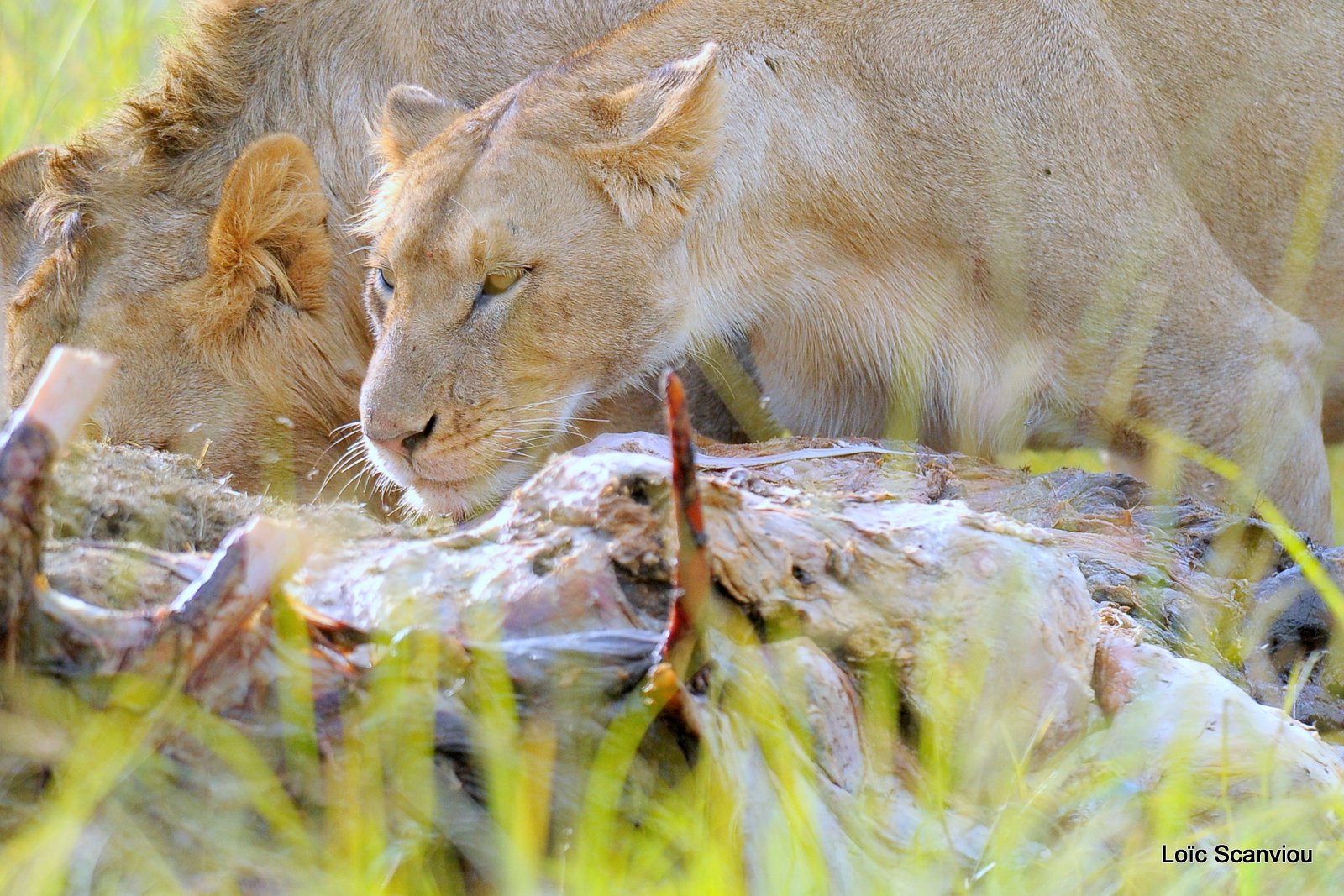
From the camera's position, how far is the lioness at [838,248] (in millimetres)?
3020

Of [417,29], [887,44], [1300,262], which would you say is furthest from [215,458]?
[1300,262]

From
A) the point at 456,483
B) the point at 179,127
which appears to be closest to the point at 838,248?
the point at 456,483

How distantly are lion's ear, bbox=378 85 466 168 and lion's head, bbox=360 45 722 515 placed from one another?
0.77ft

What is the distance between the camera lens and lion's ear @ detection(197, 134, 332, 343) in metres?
3.62

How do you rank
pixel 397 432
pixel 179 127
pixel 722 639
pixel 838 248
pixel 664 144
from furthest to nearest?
1. pixel 179 127
2. pixel 838 248
3. pixel 664 144
4. pixel 397 432
5. pixel 722 639

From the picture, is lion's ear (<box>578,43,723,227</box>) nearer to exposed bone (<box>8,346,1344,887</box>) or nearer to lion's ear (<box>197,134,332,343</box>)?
lion's ear (<box>197,134,332,343</box>)

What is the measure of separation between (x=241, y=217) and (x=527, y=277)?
3.30 feet

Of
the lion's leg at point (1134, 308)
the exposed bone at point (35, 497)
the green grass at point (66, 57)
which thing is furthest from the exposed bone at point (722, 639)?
the green grass at point (66, 57)

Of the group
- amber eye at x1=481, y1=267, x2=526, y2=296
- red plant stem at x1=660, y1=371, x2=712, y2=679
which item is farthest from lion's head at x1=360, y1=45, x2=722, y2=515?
red plant stem at x1=660, y1=371, x2=712, y2=679

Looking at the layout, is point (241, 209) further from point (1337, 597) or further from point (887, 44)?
point (1337, 597)

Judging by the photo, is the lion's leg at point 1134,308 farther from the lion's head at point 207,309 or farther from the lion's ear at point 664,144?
the lion's head at point 207,309

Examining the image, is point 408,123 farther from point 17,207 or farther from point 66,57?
point 66,57

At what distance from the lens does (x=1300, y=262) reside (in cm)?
405

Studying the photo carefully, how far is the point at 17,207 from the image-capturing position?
402 centimetres
